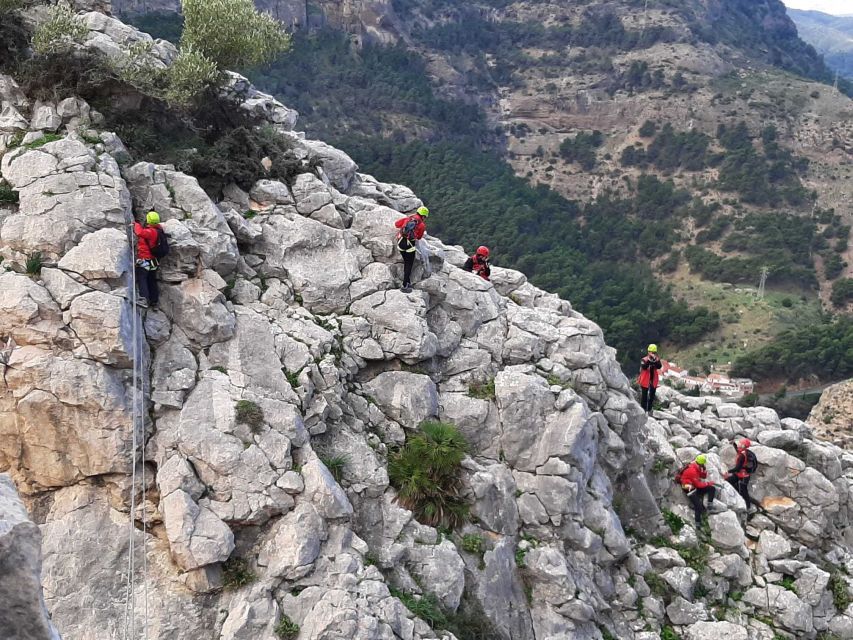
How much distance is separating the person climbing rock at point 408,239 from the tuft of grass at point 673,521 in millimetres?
9630

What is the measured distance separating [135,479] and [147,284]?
3.92 metres

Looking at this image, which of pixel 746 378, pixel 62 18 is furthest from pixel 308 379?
pixel 746 378

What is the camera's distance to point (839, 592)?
61.9 feet

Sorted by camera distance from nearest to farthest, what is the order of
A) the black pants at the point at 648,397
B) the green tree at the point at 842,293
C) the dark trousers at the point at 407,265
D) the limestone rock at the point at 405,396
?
the limestone rock at the point at 405,396, the dark trousers at the point at 407,265, the black pants at the point at 648,397, the green tree at the point at 842,293

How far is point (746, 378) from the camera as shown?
63.5m

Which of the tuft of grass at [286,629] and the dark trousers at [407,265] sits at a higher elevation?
the dark trousers at [407,265]

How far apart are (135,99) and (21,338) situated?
7.56 m

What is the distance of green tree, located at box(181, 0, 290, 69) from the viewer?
61.1 feet

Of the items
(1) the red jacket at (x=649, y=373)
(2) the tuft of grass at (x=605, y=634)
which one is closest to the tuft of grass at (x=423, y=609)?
(2) the tuft of grass at (x=605, y=634)

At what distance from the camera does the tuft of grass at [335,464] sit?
1388 cm

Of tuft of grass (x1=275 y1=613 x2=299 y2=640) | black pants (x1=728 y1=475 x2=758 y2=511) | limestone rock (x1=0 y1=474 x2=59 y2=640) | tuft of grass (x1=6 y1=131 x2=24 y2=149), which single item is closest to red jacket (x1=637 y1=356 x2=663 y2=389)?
black pants (x1=728 y1=475 x2=758 y2=511)

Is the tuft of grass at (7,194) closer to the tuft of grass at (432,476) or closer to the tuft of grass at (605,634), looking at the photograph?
the tuft of grass at (432,476)

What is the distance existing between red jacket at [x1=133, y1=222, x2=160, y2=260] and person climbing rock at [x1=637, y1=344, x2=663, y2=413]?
14580mm

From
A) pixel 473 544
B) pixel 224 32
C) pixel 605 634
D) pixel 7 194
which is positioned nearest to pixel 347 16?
pixel 224 32
